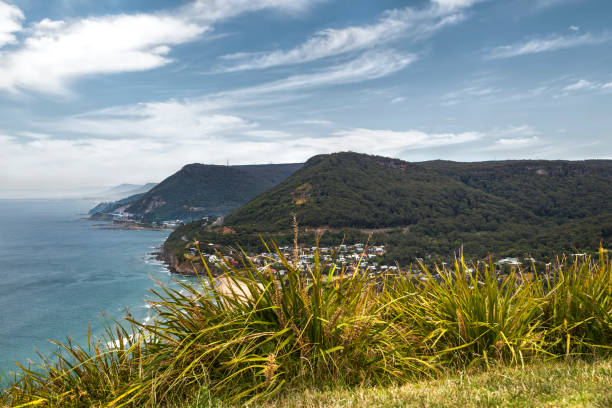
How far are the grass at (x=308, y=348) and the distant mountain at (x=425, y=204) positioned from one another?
42525 mm

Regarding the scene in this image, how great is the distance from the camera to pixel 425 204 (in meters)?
81.7

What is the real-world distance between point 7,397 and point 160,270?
56.6m

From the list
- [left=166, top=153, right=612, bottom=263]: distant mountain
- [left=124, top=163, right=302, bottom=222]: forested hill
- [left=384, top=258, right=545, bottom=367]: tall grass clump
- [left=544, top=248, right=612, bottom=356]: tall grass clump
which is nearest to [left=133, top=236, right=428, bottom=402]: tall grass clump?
[left=384, top=258, right=545, bottom=367]: tall grass clump

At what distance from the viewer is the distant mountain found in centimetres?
5962

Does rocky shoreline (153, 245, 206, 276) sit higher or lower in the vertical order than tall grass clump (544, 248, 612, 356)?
lower

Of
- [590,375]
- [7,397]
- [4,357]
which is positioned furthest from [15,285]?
[590,375]

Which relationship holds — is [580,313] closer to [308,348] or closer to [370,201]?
[308,348]

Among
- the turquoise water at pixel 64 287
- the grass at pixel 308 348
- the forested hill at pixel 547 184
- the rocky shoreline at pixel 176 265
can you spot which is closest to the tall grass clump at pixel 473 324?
the grass at pixel 308 348

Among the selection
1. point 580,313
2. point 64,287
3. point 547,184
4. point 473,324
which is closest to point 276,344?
point 473,324

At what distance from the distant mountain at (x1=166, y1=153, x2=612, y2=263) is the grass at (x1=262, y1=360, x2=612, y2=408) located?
43365 millimetres

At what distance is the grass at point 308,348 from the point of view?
2266mm

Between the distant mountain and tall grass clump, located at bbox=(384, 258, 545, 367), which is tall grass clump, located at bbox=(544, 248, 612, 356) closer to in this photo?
tall grass clump, located at bbox=(384, 258, 545, 367)

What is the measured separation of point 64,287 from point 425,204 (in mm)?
72358

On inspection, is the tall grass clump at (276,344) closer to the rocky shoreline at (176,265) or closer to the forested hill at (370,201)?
the rocky shoreline at (176,265)
